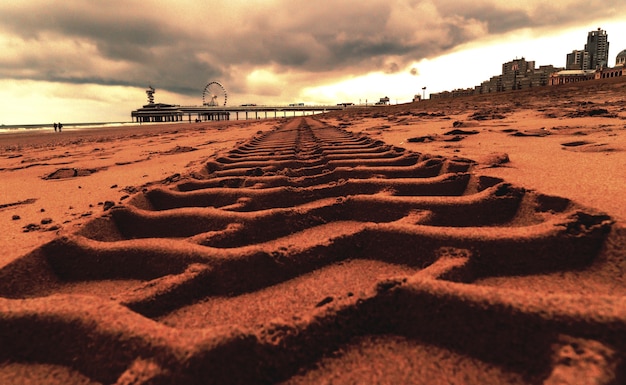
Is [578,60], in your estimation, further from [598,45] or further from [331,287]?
[331,287]

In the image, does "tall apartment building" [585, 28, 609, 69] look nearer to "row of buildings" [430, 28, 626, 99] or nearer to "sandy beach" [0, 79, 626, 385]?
"row of buildings" [430, 28, 626, 99]

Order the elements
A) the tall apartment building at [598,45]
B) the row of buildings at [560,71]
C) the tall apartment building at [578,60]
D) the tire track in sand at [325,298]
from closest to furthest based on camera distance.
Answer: the tire track in sand at [325,298] → the row of buildings at [560,71] → the tall apartment building at [578,60] → the tall apartment building at [598,45]

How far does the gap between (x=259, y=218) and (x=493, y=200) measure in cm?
116

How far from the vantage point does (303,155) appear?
4.04m

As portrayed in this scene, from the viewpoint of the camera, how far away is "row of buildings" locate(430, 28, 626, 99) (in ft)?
219

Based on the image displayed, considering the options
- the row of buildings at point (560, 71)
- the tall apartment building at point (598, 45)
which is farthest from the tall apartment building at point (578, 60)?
the tall apartment building at point (598, 45)

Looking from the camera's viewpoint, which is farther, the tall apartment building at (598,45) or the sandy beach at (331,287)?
the tall apartment building at (598,45)

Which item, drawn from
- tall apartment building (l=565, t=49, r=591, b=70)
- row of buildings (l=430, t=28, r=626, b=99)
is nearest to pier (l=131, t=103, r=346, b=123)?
row of buildings (l=430, t=28, r=626, b=99)

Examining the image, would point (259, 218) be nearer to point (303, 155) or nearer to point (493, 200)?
point (493, 200)

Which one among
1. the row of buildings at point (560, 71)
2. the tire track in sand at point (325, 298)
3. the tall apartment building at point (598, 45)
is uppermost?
the tall apartment building at point (598, 45)

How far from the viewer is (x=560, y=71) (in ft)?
268

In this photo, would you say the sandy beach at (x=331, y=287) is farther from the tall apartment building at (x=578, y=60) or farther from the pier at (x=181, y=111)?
the tall apartment building at (x=578, y=60)

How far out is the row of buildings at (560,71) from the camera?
66.7m

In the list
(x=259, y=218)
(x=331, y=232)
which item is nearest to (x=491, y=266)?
(x=331, y=232)
